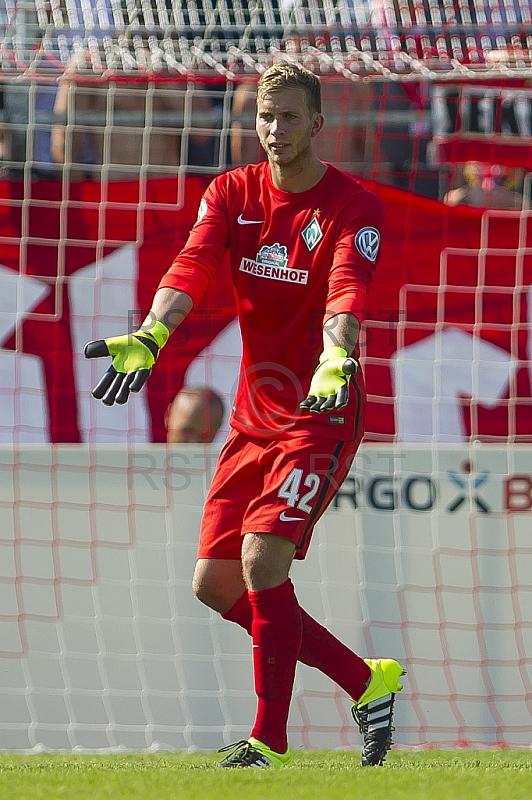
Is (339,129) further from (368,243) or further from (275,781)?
(275,781)

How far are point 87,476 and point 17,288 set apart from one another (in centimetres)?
106

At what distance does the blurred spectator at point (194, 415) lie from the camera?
5.02 m

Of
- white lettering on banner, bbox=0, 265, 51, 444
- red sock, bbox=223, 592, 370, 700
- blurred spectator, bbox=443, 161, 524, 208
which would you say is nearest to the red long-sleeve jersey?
red sock, bbox=223, 592, 370, 700

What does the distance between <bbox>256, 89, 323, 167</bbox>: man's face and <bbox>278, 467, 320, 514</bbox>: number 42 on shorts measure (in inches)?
37.7

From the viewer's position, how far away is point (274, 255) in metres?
3.44

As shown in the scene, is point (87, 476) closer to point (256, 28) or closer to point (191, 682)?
point (191, 682)

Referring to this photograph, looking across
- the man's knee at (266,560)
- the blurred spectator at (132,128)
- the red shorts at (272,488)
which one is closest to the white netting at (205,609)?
the red shorts at (272,488)

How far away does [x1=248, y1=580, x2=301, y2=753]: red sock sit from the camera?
3244 mm

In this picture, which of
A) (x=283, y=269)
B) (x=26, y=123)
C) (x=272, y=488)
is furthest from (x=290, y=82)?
(x=26, y=123)

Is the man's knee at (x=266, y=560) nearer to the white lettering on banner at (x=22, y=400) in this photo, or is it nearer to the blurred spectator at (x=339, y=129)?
the white lettering on banner at (x=22, y=400)

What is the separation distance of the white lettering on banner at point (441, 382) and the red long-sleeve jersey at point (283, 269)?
5.09ft

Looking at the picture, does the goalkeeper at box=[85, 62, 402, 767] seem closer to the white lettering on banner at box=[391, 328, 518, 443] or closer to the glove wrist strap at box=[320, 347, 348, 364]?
the glove wrist strap at box=[320, 347, 348, 364]

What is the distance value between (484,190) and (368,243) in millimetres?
2264

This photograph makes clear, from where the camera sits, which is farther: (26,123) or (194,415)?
(26,123)
